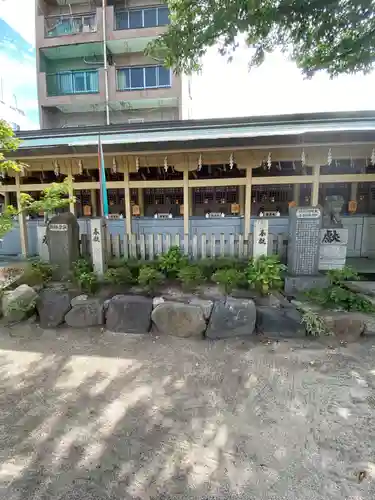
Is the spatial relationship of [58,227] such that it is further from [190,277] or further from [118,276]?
[190,277]

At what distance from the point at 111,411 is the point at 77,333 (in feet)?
7.23

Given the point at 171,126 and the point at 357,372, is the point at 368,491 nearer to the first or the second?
the point at 357,372

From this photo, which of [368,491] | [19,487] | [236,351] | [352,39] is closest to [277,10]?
[352,39]

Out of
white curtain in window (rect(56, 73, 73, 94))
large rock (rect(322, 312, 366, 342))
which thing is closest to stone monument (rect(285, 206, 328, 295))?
large rock (rect(322, 312, 366, 342))

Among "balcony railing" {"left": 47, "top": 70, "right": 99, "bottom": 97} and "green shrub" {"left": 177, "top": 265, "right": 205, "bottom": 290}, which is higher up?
"balcony railing" {"left": 47, "top": 70, "right": 99, "bottom": 97}

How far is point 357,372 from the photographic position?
3.71m

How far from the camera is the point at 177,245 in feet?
22.2

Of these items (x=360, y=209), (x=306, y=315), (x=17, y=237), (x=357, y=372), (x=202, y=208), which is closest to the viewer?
(x=357, y=372)

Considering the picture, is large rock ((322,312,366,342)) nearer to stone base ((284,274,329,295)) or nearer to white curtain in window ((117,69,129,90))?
stone base ((284,274,329,295))

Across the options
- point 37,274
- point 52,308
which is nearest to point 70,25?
point 37,274

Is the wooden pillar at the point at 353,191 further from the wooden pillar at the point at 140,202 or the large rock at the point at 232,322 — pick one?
the wooden pillar at the point at 140,202

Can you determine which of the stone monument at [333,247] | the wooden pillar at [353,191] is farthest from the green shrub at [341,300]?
the wooden pillar at [353,191]

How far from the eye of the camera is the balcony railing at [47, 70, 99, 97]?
1766 cm

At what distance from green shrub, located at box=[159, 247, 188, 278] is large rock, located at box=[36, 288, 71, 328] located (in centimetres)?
202
